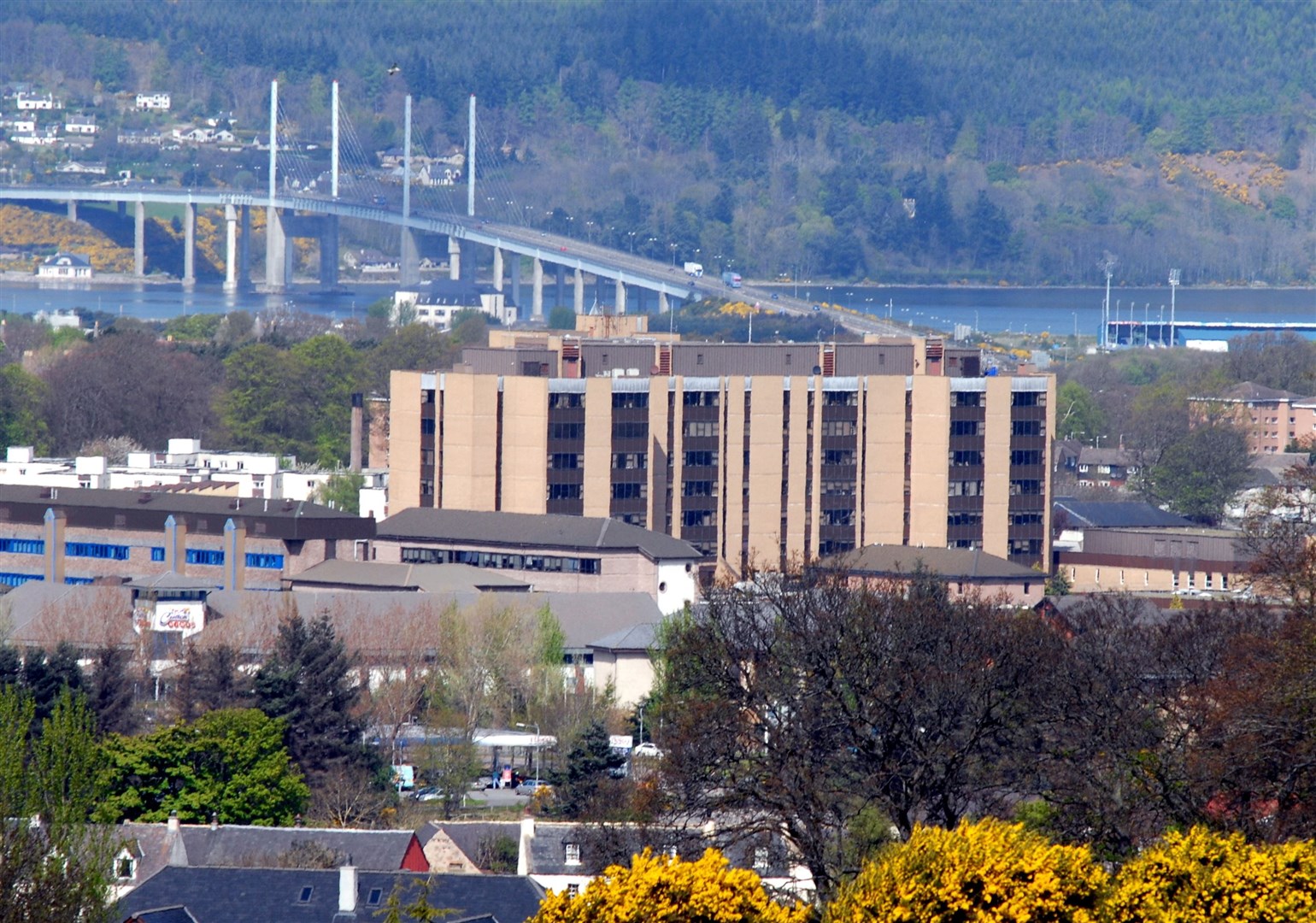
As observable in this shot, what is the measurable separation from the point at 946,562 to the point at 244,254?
69.1m

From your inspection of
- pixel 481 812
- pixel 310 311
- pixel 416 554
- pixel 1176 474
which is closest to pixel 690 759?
pixel 481 812

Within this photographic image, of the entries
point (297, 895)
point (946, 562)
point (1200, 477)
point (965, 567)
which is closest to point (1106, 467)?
point (1200, 477)

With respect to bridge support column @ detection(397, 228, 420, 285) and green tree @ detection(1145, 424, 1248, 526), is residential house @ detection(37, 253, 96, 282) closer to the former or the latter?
bridge support column @ detection(397, 228, 420, 285)

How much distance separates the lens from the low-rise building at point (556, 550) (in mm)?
27828

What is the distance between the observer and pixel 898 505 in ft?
104

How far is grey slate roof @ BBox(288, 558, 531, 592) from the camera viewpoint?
26.9m

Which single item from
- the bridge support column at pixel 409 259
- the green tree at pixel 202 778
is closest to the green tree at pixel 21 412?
the green tree at pixel 202 778

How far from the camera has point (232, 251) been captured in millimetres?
95312

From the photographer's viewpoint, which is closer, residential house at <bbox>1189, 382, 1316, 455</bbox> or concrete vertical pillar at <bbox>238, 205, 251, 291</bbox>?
residential house at <bbox>1189, 382, 1316, 455</bbox>

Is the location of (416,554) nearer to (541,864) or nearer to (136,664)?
(136,664)

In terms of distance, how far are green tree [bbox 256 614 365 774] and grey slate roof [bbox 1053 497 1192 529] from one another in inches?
607

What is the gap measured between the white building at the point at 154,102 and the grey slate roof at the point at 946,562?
98885mm

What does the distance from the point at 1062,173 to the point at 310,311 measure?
165 feet

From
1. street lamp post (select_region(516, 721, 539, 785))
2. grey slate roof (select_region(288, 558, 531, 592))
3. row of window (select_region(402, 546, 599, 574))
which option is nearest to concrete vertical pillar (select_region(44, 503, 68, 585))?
grey slate roof (select_region(288, 558, 531, 592))
